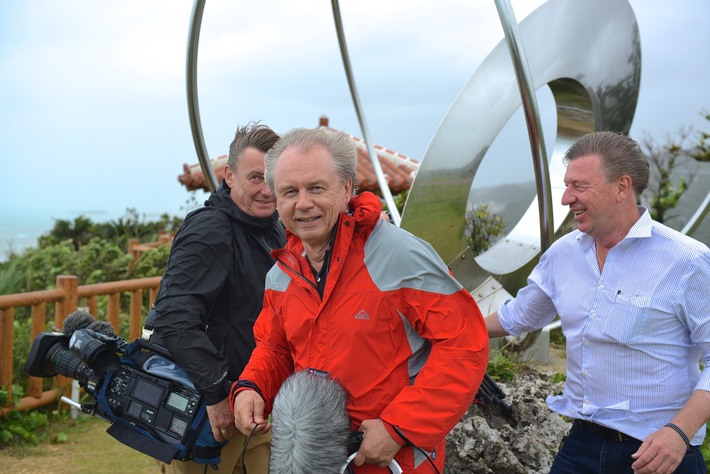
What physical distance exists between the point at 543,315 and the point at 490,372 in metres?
1.44

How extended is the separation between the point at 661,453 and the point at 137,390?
161 centimetres

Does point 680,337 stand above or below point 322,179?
below

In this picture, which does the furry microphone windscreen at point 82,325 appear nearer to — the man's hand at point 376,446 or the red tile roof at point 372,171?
the man's hand at point 376,446

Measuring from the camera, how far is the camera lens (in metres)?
2.36

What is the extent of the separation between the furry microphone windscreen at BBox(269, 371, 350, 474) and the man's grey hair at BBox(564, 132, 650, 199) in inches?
44.1

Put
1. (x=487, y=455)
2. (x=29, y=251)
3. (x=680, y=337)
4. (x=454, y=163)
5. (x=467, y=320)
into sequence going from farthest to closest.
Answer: (x=29, y=251) → (x=454, y=163) → (x=487, y=455) → (x=680, y=337) → (x=467, y=320)

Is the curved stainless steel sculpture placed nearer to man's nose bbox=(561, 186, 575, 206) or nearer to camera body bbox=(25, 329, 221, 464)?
man's nose bbox=(561, 186, 575, 206)

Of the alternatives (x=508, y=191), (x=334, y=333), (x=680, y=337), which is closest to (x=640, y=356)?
(x=680, y=337)

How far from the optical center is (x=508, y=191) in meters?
14.7

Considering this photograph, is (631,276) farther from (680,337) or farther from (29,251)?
(29,251)

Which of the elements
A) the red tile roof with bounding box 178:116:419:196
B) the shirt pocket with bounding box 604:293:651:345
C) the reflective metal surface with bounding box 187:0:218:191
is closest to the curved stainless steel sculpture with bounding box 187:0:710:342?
the reflective metal surface with bounding box 187:0:218:191

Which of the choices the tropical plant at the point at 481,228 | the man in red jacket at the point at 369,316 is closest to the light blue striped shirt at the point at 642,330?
the man in red jacket at the point at 369,316

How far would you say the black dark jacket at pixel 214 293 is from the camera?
2377 mm

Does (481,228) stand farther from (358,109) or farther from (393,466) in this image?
(393,466)
